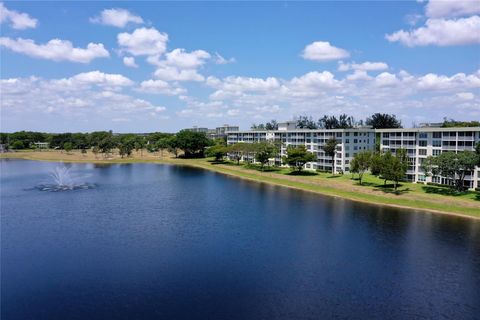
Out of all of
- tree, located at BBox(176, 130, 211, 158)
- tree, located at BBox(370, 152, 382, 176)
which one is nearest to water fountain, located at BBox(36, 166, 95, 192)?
tree, located at BBox(176, 130, 211, 158)

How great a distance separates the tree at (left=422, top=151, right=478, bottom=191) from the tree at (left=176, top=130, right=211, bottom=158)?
100 meters

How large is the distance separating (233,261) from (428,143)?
198 ft

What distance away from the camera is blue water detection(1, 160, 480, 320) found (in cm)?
2998

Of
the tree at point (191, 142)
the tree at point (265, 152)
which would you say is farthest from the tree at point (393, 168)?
the tree at point (191, 142)

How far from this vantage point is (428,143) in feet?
266

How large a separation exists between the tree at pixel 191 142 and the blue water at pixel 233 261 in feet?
283

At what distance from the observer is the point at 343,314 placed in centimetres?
2881

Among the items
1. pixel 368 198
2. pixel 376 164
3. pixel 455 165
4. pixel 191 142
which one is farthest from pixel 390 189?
pixel 191 142

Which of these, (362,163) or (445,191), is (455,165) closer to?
(445,191)

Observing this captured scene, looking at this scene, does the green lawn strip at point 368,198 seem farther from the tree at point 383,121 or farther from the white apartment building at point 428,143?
the tree at point 383,121

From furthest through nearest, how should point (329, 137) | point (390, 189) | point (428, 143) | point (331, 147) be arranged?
point (329, 137)
point (331, 147)
point (428, 143)
point (390, 189)

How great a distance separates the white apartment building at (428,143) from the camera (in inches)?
2830

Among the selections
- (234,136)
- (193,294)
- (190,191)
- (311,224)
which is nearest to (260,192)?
(190,191)

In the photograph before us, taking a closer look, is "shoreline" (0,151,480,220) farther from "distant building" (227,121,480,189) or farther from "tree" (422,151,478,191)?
"distant building" (227,121,480,189)
